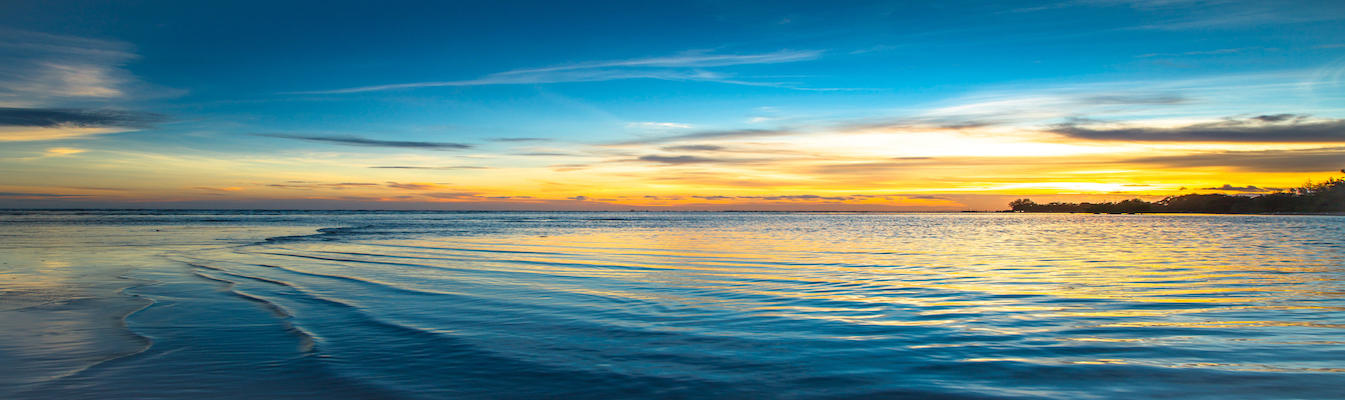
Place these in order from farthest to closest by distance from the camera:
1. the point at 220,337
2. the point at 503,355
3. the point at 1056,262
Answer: the point at 1056,262 < the point at 220,337 < the point at 503,355

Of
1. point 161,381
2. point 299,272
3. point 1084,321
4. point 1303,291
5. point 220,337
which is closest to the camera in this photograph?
point 161,381

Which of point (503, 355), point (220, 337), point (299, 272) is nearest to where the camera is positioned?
point (503, 355)

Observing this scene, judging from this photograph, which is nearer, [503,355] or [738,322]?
[503,355]

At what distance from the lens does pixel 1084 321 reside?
841 centimetres

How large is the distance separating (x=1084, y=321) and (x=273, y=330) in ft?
35.3

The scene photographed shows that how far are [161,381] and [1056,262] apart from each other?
1909 cm

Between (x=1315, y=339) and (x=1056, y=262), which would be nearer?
(x=1315, y=339)

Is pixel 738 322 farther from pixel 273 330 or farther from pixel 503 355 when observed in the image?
pixel 273 330

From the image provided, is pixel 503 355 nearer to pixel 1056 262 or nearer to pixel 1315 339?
pixel 1315 339

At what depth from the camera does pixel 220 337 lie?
300 inches

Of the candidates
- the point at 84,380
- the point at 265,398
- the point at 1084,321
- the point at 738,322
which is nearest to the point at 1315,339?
the point at 1084,321

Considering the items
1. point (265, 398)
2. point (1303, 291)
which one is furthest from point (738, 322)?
point (1303, 291)

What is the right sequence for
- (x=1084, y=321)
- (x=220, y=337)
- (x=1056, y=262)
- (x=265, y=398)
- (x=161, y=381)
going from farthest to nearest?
(x=1056, y=262) < (x=1084, y=321) < (x=220, y=337) < (x=161, y=381) < (x=265, y=398)

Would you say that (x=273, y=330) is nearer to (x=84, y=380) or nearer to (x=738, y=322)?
(x=84, y=380)
